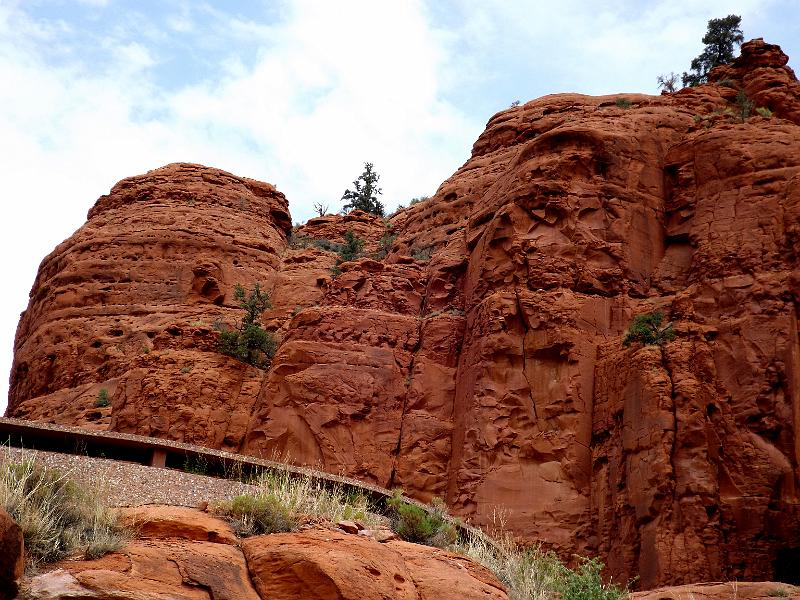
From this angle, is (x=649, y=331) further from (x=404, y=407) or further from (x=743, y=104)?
(x=743, y=104)

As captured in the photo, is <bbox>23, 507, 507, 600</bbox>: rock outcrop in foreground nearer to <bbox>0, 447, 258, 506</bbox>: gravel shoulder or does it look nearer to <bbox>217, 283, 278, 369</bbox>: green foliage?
<bbox>0, 447, 258, 506</bbox>: gravel shoulder

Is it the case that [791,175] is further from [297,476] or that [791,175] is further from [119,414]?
[119,414]

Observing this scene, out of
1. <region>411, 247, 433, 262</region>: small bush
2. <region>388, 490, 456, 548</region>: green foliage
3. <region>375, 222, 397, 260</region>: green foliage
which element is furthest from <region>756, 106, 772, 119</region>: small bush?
<region>388, 490, 456, 548</region>: green foliage

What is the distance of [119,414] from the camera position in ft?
91.8

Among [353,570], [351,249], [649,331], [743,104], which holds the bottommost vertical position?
[353,570]

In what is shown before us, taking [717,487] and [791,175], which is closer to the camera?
[717,487]

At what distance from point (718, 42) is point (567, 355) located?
77.3 ft

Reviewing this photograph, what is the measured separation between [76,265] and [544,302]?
18.0 meters

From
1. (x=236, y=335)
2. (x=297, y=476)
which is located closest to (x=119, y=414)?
(x=236, y=335)

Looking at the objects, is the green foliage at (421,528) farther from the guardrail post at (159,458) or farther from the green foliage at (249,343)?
the green foliage at (249,343)

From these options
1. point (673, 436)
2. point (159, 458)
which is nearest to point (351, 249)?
point (673, 436)

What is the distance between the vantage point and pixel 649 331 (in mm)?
23828

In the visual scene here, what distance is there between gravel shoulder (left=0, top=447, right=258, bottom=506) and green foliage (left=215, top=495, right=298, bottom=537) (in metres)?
0.93

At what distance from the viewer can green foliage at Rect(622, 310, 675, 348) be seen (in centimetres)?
2362
